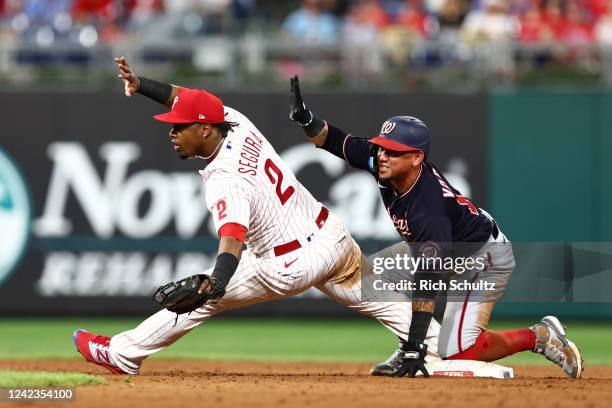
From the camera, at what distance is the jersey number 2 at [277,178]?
744 centimetres

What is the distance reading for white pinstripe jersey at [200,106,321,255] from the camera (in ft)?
23.0

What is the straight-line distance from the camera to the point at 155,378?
25.1ft

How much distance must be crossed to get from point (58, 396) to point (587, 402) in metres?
2.85

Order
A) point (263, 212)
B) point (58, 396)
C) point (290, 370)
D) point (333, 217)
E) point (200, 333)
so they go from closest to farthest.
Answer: point (58, 396) < point (263, 212) < point (333, 217) < point (290, 370) < point (200, 333)

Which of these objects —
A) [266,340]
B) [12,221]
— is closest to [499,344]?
→ [266,340]

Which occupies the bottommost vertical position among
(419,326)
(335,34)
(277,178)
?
(419,326)

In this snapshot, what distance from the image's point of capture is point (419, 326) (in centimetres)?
746

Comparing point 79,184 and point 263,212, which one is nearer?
point 263,212

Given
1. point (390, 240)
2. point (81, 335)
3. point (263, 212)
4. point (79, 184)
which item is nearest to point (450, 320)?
point (263, 212)

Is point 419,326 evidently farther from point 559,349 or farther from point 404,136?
point 404,136

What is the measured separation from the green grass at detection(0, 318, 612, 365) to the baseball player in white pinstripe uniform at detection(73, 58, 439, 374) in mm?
2351

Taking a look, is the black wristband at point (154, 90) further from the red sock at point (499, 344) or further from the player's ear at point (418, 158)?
the red sock at point (499, 344)

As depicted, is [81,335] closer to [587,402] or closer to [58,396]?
[58,396]

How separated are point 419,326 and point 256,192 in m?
1.33
